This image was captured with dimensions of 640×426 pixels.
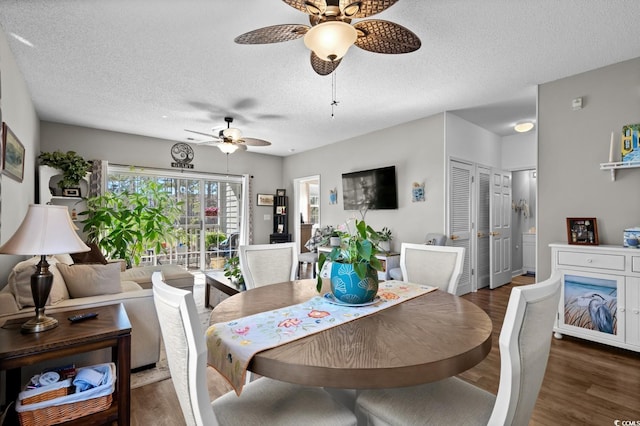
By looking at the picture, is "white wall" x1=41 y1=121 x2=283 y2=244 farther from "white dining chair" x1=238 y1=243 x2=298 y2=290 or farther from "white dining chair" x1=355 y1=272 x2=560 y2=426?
"white dining chair" x1=355 y1=272 x2=560 y2=426

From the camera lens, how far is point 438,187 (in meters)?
4.26

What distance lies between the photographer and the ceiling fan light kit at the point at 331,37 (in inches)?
63.1

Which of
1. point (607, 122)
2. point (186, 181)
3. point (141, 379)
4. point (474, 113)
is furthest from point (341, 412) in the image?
point (186, 181)

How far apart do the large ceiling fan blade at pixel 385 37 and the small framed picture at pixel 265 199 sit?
5177 mm

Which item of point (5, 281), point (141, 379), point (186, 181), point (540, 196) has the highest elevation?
point (186, 181)

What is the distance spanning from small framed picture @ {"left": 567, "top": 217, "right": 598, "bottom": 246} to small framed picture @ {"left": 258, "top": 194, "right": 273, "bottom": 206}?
531 cm

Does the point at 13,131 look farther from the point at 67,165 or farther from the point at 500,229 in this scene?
the point at 500,229

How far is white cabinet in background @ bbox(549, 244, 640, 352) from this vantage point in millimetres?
2514

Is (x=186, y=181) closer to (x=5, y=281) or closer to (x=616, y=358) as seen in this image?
(x=5, y=281)

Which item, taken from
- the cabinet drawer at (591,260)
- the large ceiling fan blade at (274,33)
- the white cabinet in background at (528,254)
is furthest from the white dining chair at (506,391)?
the white cabinet in background at (528,254)

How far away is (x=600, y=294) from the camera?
2674 millimetres

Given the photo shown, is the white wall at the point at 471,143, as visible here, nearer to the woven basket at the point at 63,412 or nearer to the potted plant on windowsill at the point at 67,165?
the woven basket at the point at 63,412

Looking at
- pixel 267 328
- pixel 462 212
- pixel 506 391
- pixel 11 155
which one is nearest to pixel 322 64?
pixel 267 328

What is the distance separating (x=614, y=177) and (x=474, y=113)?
184 centimetres
